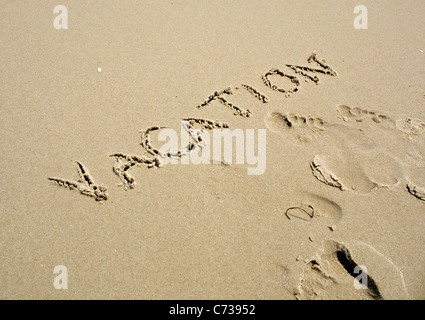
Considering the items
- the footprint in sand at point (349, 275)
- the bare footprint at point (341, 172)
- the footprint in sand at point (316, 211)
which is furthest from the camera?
the bare footprint at point (341, 172)

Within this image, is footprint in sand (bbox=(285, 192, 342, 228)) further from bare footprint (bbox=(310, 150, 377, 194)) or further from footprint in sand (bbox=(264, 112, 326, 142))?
footprint in sand (bbox=(264, 112, 326, 142))

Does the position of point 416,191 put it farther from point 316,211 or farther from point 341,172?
point 316,211

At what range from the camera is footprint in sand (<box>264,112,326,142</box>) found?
1.74 metres

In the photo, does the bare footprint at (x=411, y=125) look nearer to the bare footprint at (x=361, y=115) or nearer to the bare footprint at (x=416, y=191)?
the bare footprint at (x=361, y=115)

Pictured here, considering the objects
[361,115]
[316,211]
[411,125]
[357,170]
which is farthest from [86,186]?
[411,125]

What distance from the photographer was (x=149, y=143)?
65.3 inches

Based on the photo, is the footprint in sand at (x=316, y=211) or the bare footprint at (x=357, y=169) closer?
the footprint in sand at (x=316, y=211)

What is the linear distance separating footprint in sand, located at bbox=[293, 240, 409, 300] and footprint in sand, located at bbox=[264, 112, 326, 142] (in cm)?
61

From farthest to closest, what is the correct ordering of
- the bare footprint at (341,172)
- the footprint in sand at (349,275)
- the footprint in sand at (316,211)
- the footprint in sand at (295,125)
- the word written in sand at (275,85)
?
the word written in sand at (275,85)
the footprint in sand at (295,125)
the bare footprint at (341,172)
the footprint in sand at (316,211)
the footprint in sand at (349,275)

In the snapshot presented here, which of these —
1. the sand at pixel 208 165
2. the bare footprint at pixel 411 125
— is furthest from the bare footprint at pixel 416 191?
the bare footprint at pixel 411 125

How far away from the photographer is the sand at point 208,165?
1.30m

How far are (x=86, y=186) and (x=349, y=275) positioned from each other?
1.22 meters
